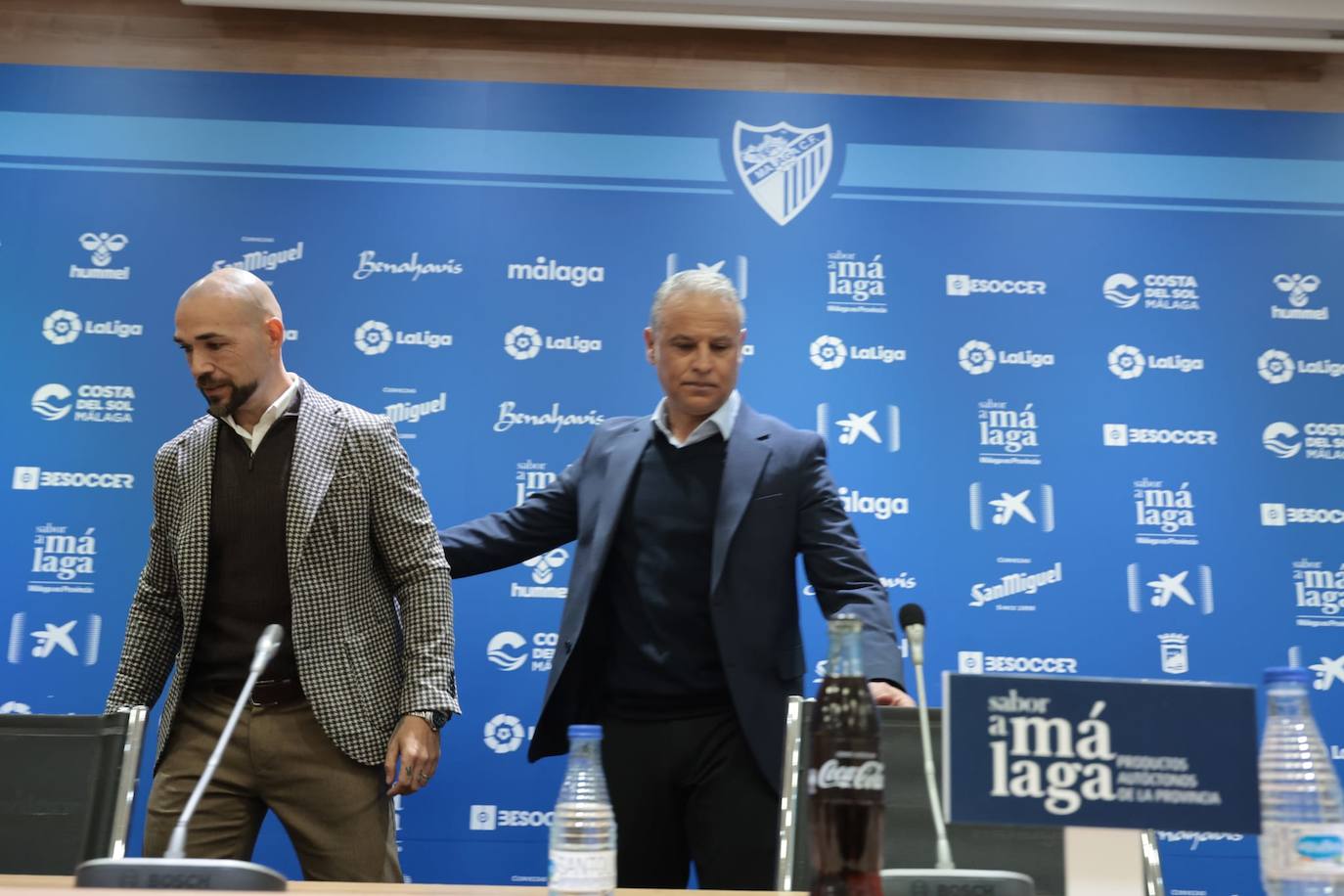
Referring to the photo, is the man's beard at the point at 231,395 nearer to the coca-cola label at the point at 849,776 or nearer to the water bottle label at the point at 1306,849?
the coca-cola label at the point at 849,776

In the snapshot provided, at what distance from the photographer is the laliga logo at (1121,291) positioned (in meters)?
3.66

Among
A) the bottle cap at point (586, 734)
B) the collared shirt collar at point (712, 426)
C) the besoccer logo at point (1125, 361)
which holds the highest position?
the besoccer logo at point (1125, 361)

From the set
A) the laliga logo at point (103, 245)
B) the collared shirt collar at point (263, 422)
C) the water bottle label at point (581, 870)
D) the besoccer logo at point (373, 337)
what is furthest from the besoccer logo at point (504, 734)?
the water bottle label at point (581, 870)

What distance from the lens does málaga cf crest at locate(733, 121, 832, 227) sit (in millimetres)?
3688

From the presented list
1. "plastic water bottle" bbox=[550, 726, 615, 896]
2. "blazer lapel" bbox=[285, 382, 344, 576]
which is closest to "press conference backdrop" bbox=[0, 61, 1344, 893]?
"blazer lapel" bbox=[285, 382, 344, 576]

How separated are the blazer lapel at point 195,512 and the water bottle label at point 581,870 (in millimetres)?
1433

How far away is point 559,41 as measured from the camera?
3.89m

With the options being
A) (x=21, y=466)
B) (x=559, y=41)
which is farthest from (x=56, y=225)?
(x=559, y=41)

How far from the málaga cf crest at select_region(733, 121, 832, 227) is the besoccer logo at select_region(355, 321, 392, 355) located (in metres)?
1.14

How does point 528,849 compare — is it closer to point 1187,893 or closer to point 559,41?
point 1187,893

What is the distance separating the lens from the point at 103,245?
3643 mm

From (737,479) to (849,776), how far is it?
1.42m

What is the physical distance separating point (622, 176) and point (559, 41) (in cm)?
53

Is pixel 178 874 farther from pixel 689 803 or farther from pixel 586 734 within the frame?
pixel 689 803
